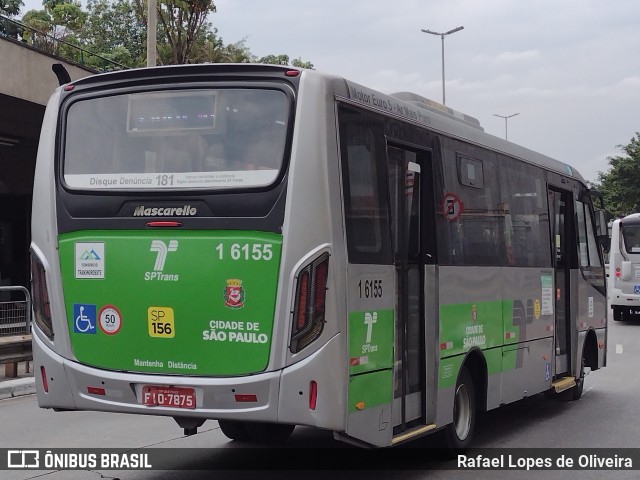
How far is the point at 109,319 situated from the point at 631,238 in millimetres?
22802

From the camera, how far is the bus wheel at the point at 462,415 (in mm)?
8289

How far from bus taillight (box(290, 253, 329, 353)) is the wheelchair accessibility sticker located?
1.62 metres

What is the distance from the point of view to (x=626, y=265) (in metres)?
26.6

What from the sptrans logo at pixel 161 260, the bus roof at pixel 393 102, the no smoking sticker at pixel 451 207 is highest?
the bus roof at pixel 393 102

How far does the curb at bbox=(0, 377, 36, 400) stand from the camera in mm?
11938

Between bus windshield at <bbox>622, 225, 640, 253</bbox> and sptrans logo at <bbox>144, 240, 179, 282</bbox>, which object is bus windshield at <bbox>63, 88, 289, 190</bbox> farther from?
bus windshield at <bbox>622, 225, 640, 253</bbox>

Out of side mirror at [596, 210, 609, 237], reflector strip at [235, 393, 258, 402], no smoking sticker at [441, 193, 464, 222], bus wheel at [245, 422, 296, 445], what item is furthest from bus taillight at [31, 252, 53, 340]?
side mirror at [596, 210, 609, 237]

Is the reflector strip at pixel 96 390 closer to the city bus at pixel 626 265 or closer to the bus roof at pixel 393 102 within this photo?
the bus roof at pixel 393 102

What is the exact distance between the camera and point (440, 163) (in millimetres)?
8133

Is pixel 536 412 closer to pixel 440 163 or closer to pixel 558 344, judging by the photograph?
pixel 558 344

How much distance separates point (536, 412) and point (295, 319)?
6.15 metres

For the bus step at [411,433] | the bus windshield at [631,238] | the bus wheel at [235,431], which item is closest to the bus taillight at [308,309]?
the bus step at [411,433]

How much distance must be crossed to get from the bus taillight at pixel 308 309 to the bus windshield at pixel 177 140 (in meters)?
0.74

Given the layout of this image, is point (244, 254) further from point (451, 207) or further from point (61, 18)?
point (61, 18)
